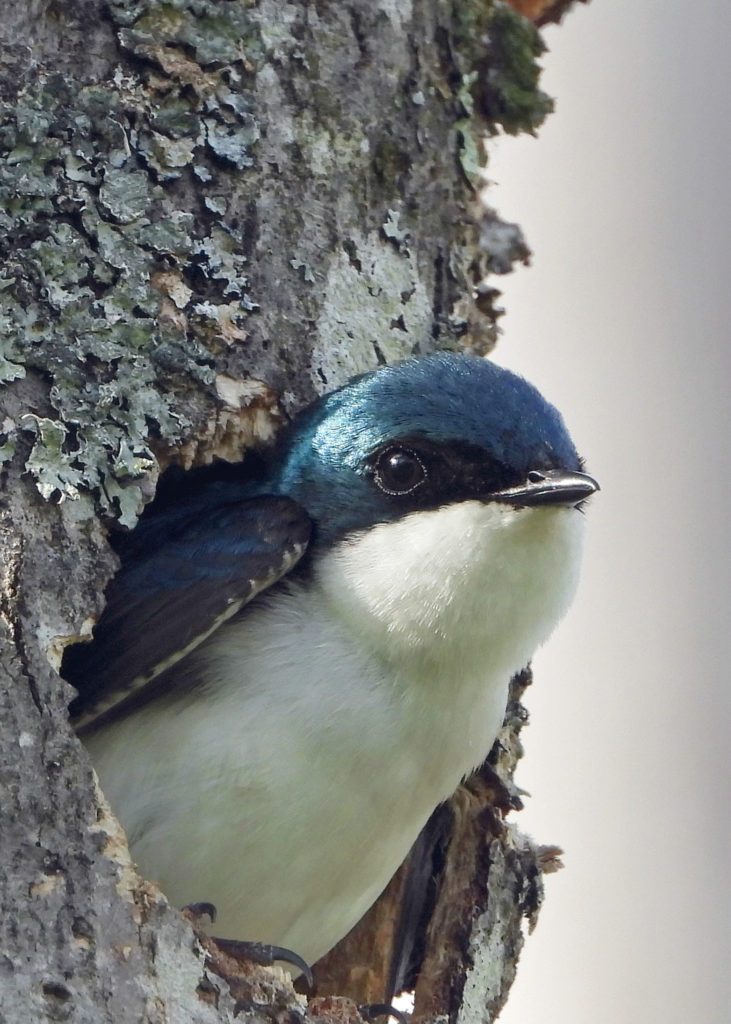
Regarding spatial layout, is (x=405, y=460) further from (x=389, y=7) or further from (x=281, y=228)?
(x=389, y=7)

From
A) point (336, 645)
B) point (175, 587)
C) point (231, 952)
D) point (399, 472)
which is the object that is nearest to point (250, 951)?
point (231, 952)

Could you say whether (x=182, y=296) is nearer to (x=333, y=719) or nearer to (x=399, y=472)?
(x=399, y=472)

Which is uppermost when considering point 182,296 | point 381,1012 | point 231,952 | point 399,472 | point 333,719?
point 182,296

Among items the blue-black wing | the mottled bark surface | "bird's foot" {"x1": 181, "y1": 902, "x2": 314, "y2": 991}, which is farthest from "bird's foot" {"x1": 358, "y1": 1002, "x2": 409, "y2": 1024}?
the blue-black wing

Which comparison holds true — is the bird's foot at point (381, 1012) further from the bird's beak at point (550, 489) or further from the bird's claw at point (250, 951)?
the bird's beak at point (550, 489)

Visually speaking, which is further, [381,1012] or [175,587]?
[381,1012]

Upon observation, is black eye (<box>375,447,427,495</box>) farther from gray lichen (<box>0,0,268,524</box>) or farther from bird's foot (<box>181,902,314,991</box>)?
bird's foot (<box>181,902,314,991</box>)
